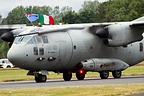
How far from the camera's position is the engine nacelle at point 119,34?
44.3 m

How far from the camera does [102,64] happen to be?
45062 millimetres

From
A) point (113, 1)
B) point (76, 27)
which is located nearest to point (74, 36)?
point (76, 27)

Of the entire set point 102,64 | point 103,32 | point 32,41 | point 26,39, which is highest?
point 103,32

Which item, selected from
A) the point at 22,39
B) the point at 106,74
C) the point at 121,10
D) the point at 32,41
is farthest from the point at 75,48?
the point at 121,10

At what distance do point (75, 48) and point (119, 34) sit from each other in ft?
10.6

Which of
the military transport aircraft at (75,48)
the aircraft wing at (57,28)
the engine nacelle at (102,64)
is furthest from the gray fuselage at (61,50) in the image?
the engine nacelle at (102,64)

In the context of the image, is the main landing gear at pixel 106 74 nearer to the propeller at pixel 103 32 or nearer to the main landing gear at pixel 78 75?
the main landing gear at pixel 78 75

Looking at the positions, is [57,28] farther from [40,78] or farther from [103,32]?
[40,78]

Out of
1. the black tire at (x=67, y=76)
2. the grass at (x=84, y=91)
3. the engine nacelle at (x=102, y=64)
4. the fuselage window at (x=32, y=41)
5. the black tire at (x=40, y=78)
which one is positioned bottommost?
the black tire at (x=67, y=76)

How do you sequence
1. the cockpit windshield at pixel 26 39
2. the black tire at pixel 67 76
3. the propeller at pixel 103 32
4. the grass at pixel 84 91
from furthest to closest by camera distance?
the black tire at pixel 67 76, the propeller at pixel 103 32, the cockpit windshield at pixel 26 39, the grass at pixel 84 91

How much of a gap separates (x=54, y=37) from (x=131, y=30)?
5.73m

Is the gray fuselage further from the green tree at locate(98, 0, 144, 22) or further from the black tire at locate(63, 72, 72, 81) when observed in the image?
the green tree at locate(98, 0, 144, 22)

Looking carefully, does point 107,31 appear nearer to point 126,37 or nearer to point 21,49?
point 126,37

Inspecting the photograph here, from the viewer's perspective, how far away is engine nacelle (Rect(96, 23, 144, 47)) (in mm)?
44281
